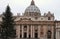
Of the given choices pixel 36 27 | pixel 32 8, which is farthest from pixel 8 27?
pixel 32 8

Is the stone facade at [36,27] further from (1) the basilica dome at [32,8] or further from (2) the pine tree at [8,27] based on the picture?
(2) the pine tree at [8,27]

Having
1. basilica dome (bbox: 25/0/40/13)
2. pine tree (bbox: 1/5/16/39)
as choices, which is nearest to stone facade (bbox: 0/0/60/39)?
basilica dome (bbox: 25/0/40/13)

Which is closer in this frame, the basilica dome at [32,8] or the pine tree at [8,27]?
the pine tree at [8,27]

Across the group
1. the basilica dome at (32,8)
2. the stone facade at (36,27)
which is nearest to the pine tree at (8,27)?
the stone facade at (36,27)

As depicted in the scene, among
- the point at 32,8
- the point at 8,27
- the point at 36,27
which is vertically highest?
the point at 32,8

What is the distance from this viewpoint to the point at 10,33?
57.8 meters

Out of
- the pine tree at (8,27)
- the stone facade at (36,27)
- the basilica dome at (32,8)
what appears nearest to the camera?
the pine tree at (8,27)

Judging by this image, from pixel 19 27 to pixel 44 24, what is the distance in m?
6.38

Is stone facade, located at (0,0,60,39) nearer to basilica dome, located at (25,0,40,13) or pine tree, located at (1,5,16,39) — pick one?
basilica dome, located at (25,0,40,13)

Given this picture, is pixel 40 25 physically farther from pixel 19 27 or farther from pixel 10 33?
pixel 10 33

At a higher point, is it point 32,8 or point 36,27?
point 32,8

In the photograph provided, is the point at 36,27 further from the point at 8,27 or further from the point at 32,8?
the point at 8,27

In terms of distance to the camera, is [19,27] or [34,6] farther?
[34,6]

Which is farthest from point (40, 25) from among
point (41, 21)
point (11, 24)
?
point (11, 24)
